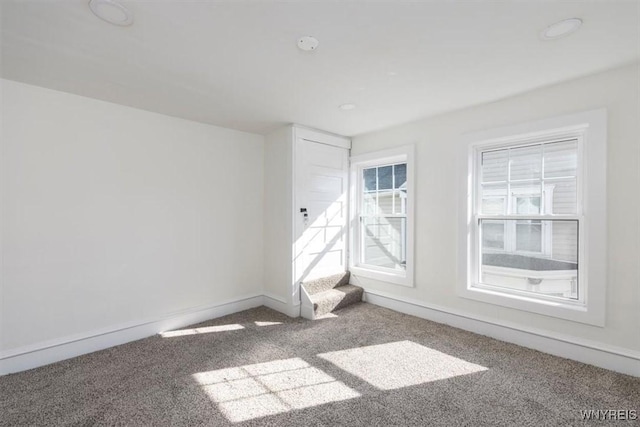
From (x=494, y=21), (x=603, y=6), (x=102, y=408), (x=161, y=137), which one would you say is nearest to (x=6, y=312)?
(x=102, y=408)

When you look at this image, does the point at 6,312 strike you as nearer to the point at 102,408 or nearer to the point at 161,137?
the point at 102,408

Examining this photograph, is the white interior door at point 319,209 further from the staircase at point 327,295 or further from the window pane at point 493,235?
the window pane at point 493,235

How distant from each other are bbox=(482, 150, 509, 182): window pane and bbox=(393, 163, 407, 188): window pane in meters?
0.92

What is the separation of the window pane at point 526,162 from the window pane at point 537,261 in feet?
1.45

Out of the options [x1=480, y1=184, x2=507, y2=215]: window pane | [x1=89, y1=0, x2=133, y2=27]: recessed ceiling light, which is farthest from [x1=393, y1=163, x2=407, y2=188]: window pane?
[x1=89, y1=0, x2=133, y2=27]: recessed ceiling light

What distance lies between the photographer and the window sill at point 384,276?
3.50m

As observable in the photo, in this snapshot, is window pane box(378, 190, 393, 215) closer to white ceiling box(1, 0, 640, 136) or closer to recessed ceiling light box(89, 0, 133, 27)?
white ceiling box(1, 0, 640, 136)

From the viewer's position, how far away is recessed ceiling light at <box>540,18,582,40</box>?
5.41ft

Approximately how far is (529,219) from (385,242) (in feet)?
5.42

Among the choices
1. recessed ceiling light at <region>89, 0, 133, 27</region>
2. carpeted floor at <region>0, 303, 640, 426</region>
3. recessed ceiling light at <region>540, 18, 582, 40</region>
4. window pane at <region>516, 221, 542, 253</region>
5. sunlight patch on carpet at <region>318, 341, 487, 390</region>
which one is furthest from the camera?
window pane at <region>516, 221, 542, 253</region>

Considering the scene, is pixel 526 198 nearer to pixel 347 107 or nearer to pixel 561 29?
pixel 561 29

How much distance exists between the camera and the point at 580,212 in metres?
2.44

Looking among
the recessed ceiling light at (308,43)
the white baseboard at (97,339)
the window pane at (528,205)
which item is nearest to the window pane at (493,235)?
the window pane at (528,205)

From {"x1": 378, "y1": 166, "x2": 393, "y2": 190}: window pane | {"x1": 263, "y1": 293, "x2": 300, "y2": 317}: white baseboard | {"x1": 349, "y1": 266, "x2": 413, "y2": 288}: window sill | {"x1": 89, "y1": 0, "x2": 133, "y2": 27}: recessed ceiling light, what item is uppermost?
{"x1": 89, "y1": 0, "x2": 133, "y2": 27}: recessed ceiling light
